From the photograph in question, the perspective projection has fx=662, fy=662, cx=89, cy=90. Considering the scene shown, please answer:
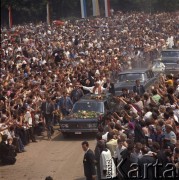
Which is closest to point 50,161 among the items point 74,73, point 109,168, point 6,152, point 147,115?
point 6,152

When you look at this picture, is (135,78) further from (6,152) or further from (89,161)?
(89,161)

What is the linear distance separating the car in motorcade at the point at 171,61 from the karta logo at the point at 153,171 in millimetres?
22401

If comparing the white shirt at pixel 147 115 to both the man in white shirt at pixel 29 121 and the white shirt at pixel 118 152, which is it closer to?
the white shirt at pixel 118 152

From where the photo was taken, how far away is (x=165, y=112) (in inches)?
657

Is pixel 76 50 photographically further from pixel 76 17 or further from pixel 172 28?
pixel 76 17

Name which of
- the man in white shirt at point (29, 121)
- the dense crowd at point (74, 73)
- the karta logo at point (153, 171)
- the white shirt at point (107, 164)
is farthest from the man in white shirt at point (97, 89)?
the karta logo at point (153, 171)

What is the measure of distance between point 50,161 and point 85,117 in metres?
3.22

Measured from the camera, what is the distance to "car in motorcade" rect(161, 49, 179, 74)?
36.8 metres

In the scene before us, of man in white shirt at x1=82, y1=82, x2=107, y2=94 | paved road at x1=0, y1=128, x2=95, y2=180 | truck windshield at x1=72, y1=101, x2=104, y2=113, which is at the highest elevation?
man in white shirt at x1=82, y1=82, x2=107, y2=94

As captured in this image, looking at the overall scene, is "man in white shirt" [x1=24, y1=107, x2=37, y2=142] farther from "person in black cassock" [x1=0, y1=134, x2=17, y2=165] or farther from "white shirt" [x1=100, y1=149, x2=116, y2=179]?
"white shirt" [x1=100, y1=149, x2=116, y2=179]

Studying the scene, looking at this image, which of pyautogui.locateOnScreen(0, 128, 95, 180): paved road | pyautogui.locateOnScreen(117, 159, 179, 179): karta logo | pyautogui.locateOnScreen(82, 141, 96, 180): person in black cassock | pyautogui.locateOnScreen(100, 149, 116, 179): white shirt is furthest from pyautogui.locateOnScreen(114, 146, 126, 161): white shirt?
Answer: pyautogui.locateOnScreen(0, 128, 95, 180): paved road

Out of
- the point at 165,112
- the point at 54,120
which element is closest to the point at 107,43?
the point at 54,120

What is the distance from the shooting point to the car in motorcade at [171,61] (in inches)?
1447

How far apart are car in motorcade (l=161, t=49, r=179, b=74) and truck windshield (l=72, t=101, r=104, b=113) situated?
1216 cm
